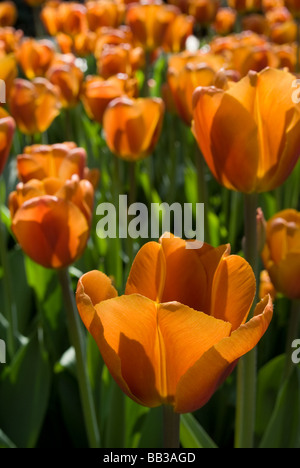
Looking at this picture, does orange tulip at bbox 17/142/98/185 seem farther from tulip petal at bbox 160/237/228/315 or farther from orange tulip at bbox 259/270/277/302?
tulip petal at bbox 160/237/228/315

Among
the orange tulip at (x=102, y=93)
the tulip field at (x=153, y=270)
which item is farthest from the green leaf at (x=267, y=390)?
the orange tulip at (x=102, y=93)

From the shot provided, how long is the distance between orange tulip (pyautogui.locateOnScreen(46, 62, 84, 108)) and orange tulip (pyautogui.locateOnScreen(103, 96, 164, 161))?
43 centimetres

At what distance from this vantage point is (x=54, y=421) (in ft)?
3.69

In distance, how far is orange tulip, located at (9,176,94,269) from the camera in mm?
779

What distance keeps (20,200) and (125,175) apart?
1.06 metres

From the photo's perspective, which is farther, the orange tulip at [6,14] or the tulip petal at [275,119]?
the orange tulip at [6,14]

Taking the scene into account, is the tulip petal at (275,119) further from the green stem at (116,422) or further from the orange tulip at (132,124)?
the orange tulip at (132,124)

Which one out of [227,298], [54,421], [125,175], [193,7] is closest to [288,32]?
[193,7]

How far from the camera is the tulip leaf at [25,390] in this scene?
99 cm

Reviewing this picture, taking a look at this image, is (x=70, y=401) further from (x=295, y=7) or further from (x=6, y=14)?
(x=6, y=14)

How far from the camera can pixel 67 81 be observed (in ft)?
5.34

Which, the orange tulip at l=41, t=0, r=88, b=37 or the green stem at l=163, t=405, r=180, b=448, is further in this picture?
the orange tulip at l=41, t=0, r=88, b=37

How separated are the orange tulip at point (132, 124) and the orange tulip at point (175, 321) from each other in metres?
0.71

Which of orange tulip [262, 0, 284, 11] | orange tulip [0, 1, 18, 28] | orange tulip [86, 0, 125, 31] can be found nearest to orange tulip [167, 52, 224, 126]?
orange tulip [86, 0, 125, 31]
